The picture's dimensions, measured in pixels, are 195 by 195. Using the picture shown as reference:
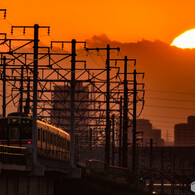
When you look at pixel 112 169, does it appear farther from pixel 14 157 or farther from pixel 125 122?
pixel 14 157

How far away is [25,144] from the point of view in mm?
46750

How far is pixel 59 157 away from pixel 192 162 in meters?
107

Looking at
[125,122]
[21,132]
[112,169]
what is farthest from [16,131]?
[112,169]

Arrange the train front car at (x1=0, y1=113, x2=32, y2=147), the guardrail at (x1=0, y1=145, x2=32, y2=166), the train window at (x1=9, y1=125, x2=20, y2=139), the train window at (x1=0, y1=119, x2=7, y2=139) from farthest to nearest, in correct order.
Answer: the train window at (x1=0, y1=119, x2=7, y2=139) < the train window at (x1=9, y1=125, x2=20, y2=139) < the train front car at (x1=0, y1=113, x2=32, y2=147) < the guardrail at (x1=0, y1=145, x2=32, y2=166)

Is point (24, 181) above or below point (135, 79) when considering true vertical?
below

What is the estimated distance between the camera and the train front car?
46.9m

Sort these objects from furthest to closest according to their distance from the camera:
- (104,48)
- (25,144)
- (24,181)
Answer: (104,48), (25,144), (24,181)

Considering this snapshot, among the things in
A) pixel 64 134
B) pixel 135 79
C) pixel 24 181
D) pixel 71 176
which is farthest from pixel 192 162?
pixel 24 181

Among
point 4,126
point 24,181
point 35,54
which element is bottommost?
point 24,181

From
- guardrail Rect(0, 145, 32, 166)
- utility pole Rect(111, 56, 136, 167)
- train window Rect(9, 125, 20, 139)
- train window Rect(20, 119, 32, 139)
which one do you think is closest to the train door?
train window Rect(9, 125, 20, 139)

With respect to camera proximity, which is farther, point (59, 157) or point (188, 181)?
point (188, 181)

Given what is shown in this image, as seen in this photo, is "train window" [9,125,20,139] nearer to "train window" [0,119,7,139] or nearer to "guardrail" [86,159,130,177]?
"train window" [0,119,7,139]

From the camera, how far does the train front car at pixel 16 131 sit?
154 feet

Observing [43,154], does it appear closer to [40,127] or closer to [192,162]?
[40,127]
